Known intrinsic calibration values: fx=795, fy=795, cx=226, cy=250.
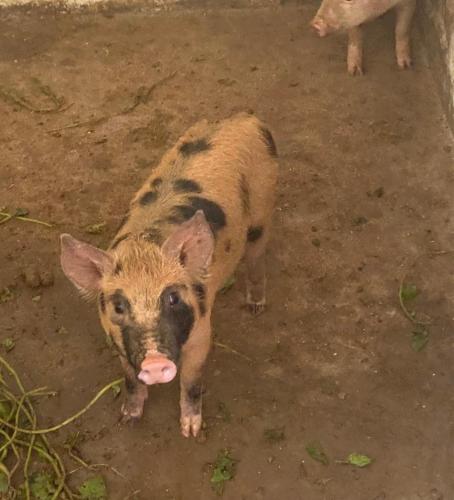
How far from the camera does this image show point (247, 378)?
379 cm

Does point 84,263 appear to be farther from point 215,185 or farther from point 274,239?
point 274,239

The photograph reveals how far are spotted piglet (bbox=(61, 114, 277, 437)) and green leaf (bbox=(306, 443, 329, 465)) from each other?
508 millimetres

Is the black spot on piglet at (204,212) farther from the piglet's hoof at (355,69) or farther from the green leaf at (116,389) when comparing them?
the piglet's hoof at (355,69)

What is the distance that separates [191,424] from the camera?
139 inches

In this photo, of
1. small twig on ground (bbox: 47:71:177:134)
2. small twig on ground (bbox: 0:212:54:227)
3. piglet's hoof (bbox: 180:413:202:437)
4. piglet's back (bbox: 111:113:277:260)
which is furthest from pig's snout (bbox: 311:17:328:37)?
→ piglet's hoof (bbox: 180:413:202:437)

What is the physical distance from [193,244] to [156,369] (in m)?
0.51

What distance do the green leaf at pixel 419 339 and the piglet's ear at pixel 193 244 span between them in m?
1.38

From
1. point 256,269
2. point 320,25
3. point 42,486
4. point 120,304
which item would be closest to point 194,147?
point 256,269

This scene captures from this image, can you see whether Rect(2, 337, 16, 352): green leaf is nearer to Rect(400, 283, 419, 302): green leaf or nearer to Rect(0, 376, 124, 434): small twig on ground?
Rect(0, 376, 124, 434): small twig on ground

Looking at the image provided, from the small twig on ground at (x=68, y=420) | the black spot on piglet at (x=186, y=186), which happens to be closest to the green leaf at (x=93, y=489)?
the small twig on ground at (x=68, y=420)

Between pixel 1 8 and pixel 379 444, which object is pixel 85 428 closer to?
pixel 379 444

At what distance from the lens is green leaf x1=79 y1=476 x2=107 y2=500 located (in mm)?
3352

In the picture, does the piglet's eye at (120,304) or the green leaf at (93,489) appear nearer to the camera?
the piglet's eye at (120,304)

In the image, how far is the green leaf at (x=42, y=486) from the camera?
11.0 ft
